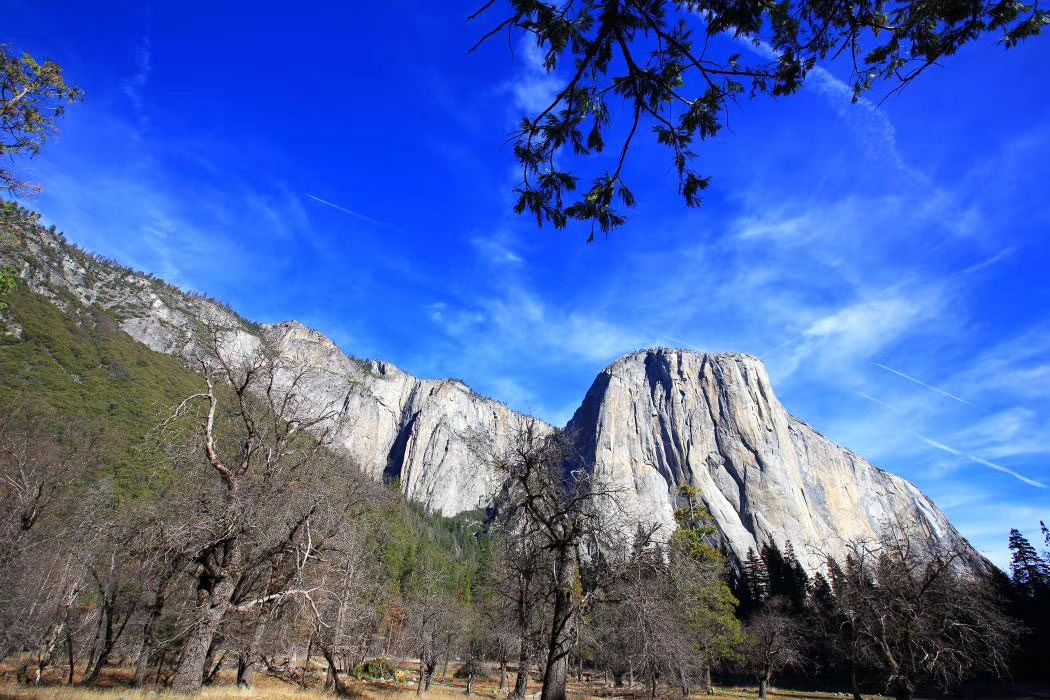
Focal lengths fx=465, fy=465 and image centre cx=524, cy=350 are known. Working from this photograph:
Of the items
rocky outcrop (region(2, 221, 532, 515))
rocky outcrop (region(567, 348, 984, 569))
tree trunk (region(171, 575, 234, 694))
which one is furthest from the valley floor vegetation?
rocky outcrop (region(567, 348, 984, 569))

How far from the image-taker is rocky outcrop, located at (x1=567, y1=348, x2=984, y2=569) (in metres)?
101

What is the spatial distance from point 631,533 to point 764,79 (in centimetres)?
1281

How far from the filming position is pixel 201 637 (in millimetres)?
9758

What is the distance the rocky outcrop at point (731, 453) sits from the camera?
332ft

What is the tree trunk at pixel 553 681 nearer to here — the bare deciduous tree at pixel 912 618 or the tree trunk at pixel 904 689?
the bare deciduous tree at pixel 912 618

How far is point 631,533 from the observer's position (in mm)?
14227

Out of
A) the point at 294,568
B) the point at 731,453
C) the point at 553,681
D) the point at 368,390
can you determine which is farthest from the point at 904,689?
the point at 368,390

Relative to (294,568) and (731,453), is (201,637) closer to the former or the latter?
(294,568)

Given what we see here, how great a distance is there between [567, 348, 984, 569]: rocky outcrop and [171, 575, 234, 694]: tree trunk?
90973mm

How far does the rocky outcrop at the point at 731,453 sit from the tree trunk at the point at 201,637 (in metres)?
91.0

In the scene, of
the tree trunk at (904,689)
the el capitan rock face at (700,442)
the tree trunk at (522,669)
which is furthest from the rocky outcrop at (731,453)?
the tree trunk at (522,669)

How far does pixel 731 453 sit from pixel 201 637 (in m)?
115

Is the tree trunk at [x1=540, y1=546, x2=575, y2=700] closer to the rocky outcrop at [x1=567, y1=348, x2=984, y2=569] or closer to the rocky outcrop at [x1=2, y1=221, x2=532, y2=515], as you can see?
the rocky outcrop at [x1=2, y1=221, x2=532, y2=515]

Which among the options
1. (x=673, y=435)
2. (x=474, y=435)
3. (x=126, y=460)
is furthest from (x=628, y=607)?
(x=673, y=435)
